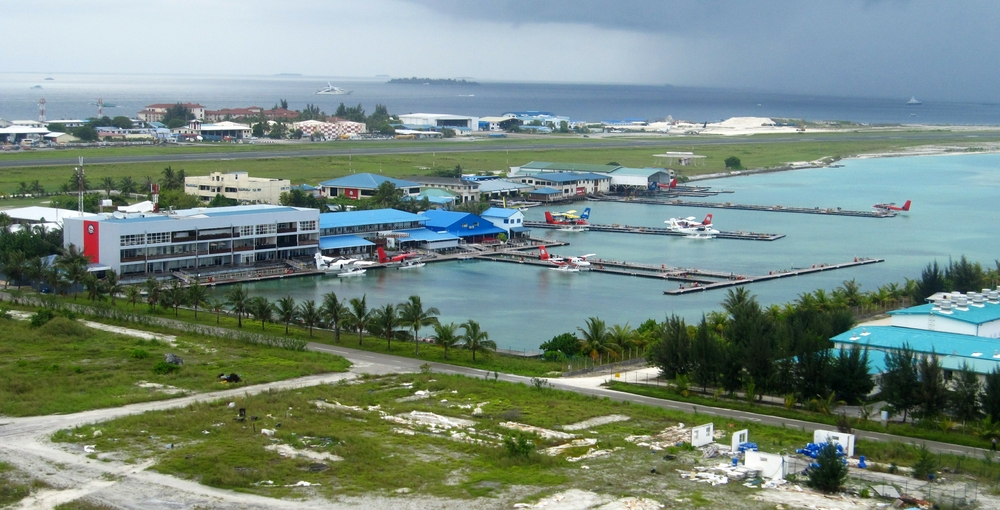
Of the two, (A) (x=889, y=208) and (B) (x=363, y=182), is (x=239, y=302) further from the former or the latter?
(A) (x=889, y=208)

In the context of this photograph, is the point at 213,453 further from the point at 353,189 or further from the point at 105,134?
the point at 105,134

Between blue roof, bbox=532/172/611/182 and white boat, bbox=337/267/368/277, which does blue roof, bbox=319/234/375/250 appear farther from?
blue roof, bbox=532/172/611/182

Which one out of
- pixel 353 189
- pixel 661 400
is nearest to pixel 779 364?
pixel 661 400

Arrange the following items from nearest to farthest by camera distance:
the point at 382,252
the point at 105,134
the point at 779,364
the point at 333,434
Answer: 1. the point at 333,434
2. the point at 779,364
3. the point at 382,252
4. the point at 105,134

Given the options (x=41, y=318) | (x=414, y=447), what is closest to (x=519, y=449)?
(x=414, y=447)

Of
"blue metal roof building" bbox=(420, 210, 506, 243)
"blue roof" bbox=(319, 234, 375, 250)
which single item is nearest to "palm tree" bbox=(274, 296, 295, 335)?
"blue roof" bbox=(319, 234, 375, 250)

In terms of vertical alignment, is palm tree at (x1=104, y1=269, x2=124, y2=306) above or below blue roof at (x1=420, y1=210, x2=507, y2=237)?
below
